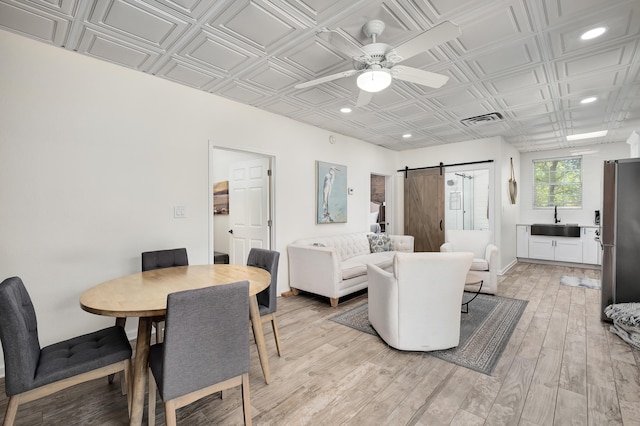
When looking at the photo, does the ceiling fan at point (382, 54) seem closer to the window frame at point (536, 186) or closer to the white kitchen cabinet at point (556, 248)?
the white kitchen cabinet at point (556, 248)

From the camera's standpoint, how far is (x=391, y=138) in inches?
223

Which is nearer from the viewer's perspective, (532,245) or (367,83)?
(367,83)

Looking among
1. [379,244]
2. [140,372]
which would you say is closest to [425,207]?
[379,244]

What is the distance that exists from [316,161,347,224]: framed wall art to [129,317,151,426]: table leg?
333cm

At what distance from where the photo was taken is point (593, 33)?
2305 millimetres

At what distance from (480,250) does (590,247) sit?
3.30 m

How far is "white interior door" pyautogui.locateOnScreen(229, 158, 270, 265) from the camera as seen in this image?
4352mm

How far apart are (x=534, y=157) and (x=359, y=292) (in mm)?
5811

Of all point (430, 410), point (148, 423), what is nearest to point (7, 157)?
point (148, 423)

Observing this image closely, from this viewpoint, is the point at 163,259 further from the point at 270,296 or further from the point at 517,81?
the point at 517,81

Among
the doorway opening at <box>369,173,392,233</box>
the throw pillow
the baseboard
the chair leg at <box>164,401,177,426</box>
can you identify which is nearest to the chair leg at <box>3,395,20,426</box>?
the chair leg at <box>164,401,177,426</box>

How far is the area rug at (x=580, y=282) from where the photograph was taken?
4.85 meters

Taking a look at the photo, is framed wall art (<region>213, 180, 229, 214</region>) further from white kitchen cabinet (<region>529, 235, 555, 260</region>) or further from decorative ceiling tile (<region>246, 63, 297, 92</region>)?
white kitchen cabinet (<region>529, 235, 555, 260</region>)

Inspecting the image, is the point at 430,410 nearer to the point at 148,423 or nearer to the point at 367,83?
the point at 148,423
